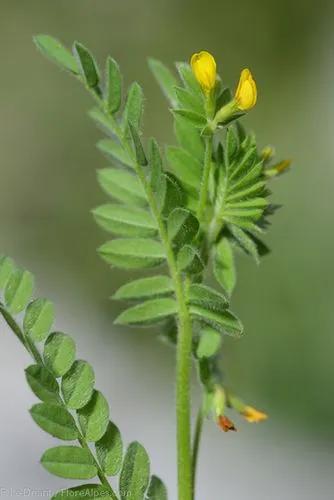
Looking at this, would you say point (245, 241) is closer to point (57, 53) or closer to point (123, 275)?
point (57, 53)

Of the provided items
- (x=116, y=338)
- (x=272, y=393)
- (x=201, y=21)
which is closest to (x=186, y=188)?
(x=272, y=393)

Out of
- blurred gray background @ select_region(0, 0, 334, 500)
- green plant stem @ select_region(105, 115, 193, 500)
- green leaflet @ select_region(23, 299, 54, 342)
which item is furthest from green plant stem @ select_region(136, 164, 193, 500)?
blurred gray background @ select_region(0, 0, 334, 500)

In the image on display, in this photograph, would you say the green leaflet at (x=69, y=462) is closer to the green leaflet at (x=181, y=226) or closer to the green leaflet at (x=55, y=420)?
the green leaflet at (x=55, y=420)

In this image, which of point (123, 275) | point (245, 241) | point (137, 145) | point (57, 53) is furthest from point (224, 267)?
point (123, 275)

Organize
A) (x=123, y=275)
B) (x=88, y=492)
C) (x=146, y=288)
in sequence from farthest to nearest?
1. (x=123, y=275)
2. (x=146, y=288)
3. (x=88, y=492)

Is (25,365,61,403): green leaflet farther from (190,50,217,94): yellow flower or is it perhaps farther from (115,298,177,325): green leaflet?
(190,50,217,94): yellow flower
